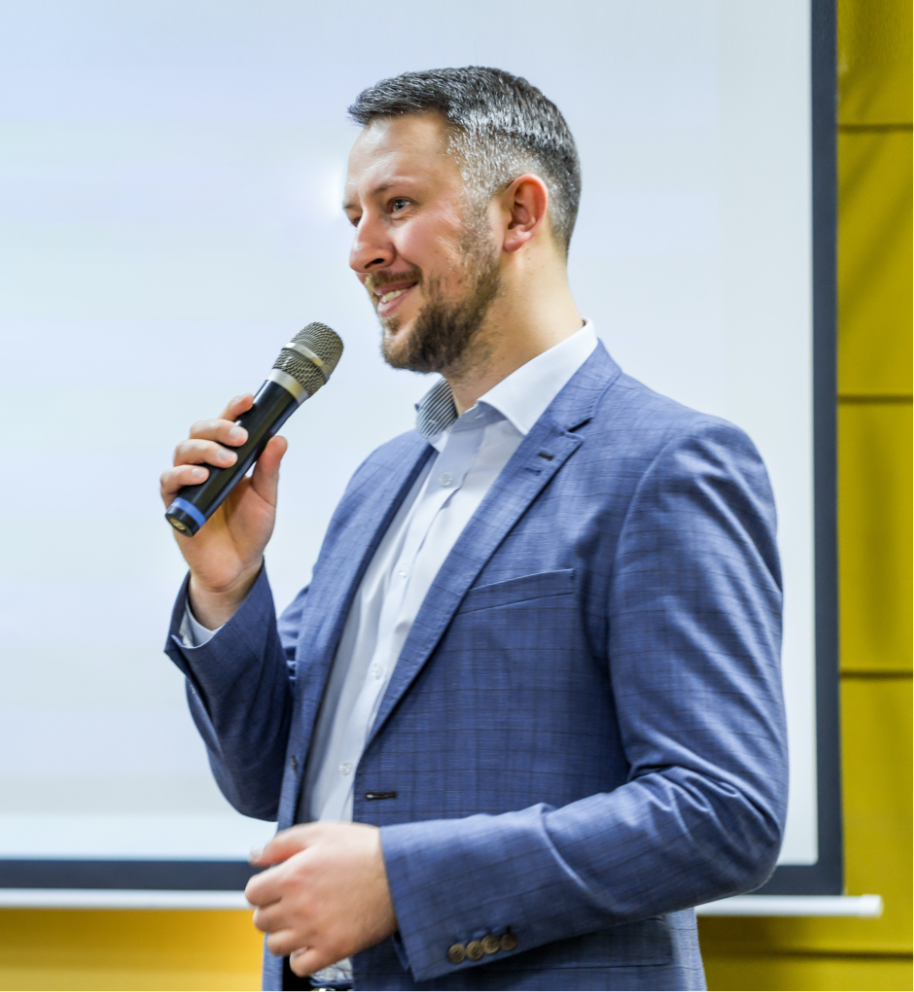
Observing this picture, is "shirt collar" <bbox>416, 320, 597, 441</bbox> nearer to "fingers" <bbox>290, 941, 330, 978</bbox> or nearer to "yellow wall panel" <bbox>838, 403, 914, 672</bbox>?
"fingers" <bbox>290, 941, 330, 978</bbox>

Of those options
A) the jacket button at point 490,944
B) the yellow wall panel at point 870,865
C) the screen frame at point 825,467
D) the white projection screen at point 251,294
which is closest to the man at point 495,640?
the jacket button at point 490,944

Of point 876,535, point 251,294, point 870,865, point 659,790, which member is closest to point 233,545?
point 659,790

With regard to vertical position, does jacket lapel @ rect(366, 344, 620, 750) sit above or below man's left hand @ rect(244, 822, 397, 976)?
above

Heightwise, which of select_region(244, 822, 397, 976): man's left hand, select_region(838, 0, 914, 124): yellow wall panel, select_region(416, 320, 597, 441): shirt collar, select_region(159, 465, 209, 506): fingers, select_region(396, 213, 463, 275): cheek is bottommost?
select_region(244, 822, 397, 976): man's left hand

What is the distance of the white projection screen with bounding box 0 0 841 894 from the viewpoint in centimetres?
171

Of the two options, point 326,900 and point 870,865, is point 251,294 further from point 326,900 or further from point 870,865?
point 870,865

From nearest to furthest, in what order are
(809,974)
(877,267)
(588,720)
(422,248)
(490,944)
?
(490,944) < (588,720) < (422,248) < (809,974) < (877,267)

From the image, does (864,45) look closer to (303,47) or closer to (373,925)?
(303,47)

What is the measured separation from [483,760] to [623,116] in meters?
1.38

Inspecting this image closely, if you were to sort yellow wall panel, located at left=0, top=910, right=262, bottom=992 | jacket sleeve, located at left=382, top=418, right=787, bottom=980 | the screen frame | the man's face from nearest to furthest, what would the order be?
1. jacket sleeve, located at left=382, top=418, right=787, bottom=980
2. the man's face
3. the screen frame
4. yellow wall panel, located at left=0, top=910, right=262, bottom=992

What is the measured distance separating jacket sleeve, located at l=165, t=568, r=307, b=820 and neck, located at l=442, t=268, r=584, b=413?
39cm

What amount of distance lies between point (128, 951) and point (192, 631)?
1.00 m

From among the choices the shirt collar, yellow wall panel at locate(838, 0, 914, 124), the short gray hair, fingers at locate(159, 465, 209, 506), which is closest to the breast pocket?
the shirt collar

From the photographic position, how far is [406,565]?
3.55 ft
